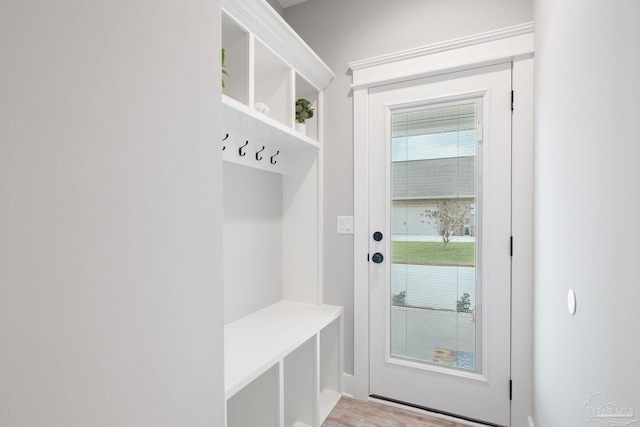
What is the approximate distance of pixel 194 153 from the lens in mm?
839

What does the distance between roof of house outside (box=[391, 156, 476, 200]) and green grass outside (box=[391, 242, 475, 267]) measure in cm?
28

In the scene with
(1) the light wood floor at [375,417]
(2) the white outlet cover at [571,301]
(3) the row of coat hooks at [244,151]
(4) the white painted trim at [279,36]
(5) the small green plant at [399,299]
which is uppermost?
(4) the white painted trim at [279,36]

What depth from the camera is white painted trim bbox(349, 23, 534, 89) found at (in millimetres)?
1720

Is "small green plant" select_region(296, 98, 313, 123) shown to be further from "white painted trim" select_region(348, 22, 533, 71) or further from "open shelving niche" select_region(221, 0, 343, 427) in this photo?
"white painted trim" select_region(348, 22, 533, 71)

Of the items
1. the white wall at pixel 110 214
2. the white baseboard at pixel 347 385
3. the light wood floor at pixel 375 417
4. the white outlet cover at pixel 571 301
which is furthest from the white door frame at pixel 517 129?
the white wall at pixel 110 214

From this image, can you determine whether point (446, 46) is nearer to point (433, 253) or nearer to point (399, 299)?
point (433, 253)

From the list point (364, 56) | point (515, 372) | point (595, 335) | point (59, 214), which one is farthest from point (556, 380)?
point (364, 56)

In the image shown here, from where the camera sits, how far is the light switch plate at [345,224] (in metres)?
2.11

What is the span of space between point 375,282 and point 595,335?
1306 millimetres

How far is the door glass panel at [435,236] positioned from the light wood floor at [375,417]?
0.30 meters

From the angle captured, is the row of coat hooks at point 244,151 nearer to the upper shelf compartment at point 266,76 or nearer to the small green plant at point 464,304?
the upper shelf compartment at point 266,76

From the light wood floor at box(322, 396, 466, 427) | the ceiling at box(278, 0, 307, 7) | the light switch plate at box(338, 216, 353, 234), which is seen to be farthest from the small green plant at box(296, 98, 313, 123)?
the light wood floor at box(322, 396, 466, 427)

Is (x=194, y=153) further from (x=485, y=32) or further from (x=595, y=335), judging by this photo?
(x=485, y=32)

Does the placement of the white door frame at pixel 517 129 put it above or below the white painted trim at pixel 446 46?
below
